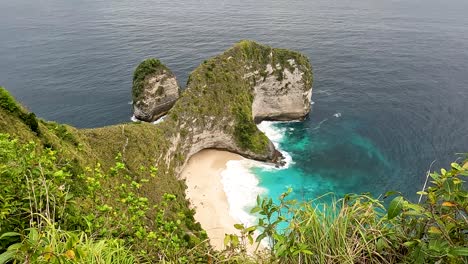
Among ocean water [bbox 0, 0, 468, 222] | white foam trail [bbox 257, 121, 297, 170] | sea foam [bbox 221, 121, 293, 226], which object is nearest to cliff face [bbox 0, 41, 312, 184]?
white foam trail [bbox 257, 121, 297, 170]

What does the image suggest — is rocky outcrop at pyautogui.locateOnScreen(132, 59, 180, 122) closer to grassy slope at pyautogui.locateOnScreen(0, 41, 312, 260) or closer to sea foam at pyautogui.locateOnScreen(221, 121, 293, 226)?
grassy slope at pyautogui.locateOnScreen(0, 41, 312, 260)

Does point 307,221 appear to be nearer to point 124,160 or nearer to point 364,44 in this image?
point 124,160

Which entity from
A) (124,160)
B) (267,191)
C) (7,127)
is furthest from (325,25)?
(7,127)

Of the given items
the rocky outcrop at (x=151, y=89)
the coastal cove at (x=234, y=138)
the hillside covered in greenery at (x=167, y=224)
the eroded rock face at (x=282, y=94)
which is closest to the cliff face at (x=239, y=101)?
the eroded rock face at (x=282, y=94)

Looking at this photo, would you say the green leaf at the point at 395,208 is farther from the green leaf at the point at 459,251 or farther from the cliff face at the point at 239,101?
the cliff face at the point at 239,101

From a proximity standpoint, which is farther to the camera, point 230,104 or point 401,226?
point 230,104
